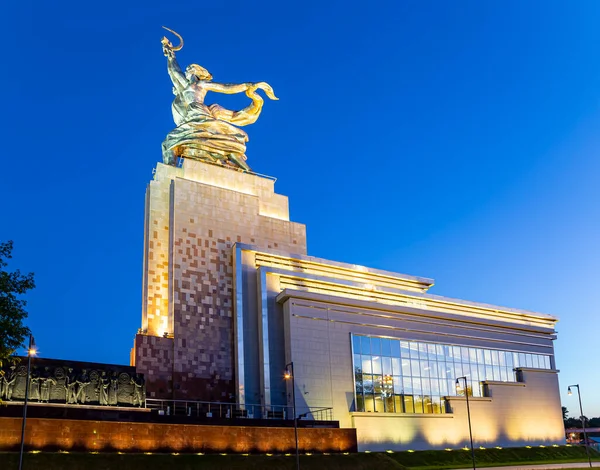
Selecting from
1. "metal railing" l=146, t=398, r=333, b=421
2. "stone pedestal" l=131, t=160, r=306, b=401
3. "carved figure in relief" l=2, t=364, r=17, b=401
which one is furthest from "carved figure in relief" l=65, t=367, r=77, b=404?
"metal railing" l=146, t=398, r=333, b=421

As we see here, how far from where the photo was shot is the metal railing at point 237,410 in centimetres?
4234

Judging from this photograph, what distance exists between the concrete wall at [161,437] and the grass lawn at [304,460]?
1.29 metres

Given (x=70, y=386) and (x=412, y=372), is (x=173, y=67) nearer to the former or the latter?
(x=70, y=386)

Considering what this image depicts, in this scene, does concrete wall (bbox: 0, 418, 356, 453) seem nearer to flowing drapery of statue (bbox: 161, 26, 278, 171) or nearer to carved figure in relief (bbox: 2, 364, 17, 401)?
carved figure in relief (bbox: 2, 364, 17, 401)

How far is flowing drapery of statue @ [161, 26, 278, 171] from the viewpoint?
54625 mm

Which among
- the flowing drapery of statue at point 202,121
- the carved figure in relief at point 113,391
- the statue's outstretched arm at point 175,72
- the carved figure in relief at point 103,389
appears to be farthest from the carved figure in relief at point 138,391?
the statue's outstretched arm at point 175,72

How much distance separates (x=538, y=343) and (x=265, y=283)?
27.8m

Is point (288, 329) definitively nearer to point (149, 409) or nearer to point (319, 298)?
point (319, 298)

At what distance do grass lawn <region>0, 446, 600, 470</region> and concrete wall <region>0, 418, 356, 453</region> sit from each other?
1.29m

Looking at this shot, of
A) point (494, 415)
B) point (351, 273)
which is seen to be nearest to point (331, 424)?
point (351, 273)

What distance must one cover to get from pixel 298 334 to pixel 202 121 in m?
20.4

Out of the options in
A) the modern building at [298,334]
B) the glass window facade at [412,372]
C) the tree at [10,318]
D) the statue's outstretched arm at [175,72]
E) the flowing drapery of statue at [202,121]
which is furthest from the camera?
the statue's outstretched arm at [175,72]

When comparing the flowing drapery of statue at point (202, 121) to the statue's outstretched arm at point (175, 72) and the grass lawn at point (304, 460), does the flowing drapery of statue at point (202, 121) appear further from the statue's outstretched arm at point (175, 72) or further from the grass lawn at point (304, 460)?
the grass lawn at point (304, 460)

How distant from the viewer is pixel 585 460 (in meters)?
51.9
